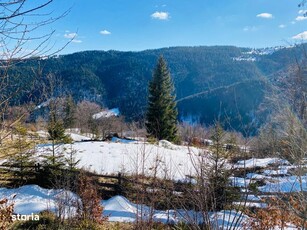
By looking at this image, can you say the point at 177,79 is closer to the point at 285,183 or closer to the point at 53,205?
the point at 53,205

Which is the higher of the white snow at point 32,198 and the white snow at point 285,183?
the white snow at point 285,183

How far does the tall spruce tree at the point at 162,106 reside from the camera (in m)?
27.2

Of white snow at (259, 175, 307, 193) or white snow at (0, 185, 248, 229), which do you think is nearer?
white snow at (259, 175, 307, 193)

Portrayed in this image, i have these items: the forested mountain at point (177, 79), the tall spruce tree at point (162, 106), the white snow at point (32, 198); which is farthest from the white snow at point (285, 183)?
the forested mountain at point (177, 79)

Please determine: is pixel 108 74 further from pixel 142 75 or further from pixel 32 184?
pixel 32 184

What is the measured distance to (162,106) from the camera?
90.1ft

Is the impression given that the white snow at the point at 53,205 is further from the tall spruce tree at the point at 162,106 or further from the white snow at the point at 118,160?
the tall spruce tree at the point at 162,106

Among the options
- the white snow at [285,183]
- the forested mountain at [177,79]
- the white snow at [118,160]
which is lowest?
the white snow at [118,160]

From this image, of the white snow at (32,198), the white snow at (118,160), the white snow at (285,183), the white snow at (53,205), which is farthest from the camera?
the white snow at (118,160)

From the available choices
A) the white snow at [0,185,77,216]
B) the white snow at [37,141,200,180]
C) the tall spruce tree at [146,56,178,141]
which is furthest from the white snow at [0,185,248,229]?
the tall spruce tree at [146,56,178,141]

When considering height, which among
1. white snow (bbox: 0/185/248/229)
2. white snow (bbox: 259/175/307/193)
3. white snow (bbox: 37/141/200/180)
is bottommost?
white snow (bbox: 0/185/248/229)

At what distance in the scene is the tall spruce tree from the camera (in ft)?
89.2

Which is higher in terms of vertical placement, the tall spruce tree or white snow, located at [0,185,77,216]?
the tall spruce tree

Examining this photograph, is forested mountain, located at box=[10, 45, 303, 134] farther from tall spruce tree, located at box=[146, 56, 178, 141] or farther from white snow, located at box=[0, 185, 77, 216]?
white snow, located at box=[0, 185, 77, 216]
